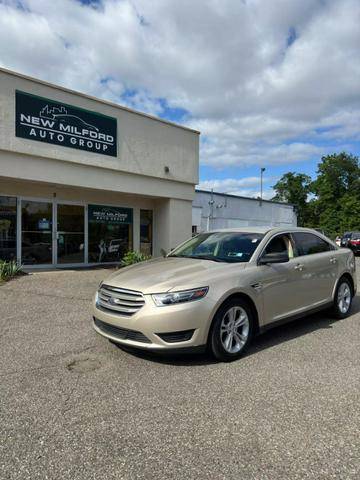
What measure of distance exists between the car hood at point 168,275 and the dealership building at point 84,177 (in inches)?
276

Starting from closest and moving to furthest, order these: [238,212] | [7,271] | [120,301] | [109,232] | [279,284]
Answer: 1. [120,301]
2. [279,284]
3. [7,271]
4. [109,232]
5. [238,212]

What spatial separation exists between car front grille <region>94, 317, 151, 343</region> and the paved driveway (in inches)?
12.4

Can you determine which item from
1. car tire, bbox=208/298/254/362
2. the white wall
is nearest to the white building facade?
the white wall

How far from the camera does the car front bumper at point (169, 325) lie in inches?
158

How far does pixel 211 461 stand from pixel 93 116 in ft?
36.9

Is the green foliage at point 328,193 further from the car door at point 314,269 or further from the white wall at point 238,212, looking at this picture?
the car door at point 314,269

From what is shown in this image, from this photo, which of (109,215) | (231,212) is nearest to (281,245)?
(109,215)

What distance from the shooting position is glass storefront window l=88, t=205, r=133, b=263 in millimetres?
13648

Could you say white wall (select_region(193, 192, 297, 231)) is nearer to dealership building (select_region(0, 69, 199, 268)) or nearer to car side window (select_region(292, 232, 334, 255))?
dealership building (select_region(0, 69, 199, 268))

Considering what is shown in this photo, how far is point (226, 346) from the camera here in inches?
173

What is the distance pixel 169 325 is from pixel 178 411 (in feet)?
3.05

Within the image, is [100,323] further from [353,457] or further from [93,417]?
[353,457]

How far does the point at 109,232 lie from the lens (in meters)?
14.2

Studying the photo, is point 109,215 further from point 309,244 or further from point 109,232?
point 309,244
